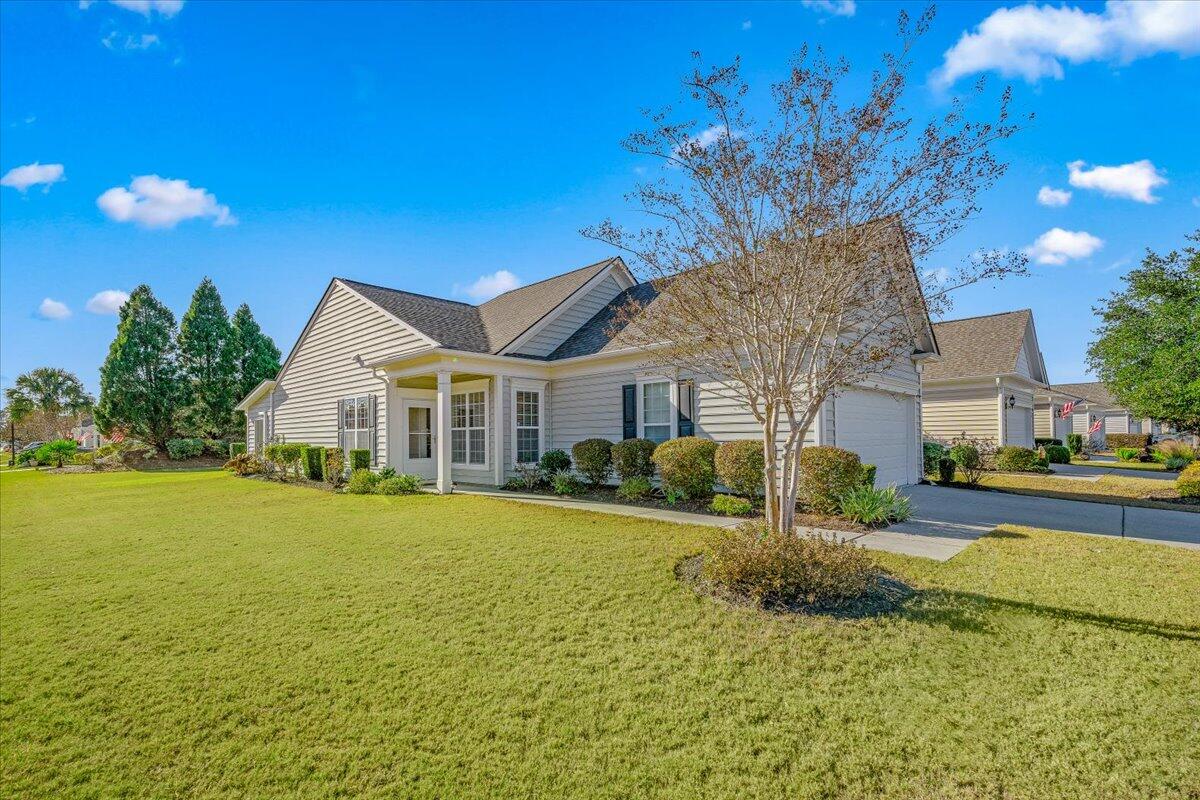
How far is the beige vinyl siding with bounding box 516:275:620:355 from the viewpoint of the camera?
557 inches

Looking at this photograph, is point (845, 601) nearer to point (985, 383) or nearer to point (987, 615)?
point (987, 615)

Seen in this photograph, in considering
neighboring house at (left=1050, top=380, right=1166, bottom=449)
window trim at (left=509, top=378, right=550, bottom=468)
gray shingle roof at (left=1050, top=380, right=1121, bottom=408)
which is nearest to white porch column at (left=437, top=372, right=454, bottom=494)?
window trim at (left=509, top=378, right=550, bottom=468)

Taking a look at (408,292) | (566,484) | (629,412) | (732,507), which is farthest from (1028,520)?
(408,292)

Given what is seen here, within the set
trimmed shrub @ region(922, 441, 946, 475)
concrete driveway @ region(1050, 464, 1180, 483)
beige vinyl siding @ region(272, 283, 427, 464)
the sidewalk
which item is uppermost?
beige vinyl siding @ region(272, 283, 427, 464)

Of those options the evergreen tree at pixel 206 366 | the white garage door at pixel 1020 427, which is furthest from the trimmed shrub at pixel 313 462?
the white garage door at pixel 1020 427

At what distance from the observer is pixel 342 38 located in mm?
10453

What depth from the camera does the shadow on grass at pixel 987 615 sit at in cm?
431

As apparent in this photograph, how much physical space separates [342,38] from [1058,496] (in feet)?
58.2

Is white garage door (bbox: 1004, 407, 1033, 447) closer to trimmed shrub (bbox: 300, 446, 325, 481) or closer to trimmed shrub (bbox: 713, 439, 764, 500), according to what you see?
trimmed shrub (bbox: 713, 439, 764, 500)

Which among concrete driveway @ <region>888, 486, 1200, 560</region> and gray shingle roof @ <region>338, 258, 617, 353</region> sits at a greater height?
gray shingle roof @ <region>338, 258, 617, 353</region>

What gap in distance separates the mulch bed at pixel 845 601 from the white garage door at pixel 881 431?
17.6ft

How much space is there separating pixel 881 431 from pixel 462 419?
1062cm

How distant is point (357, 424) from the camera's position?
1645 cm

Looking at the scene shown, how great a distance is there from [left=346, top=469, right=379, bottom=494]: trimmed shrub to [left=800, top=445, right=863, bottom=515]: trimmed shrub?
987cm
